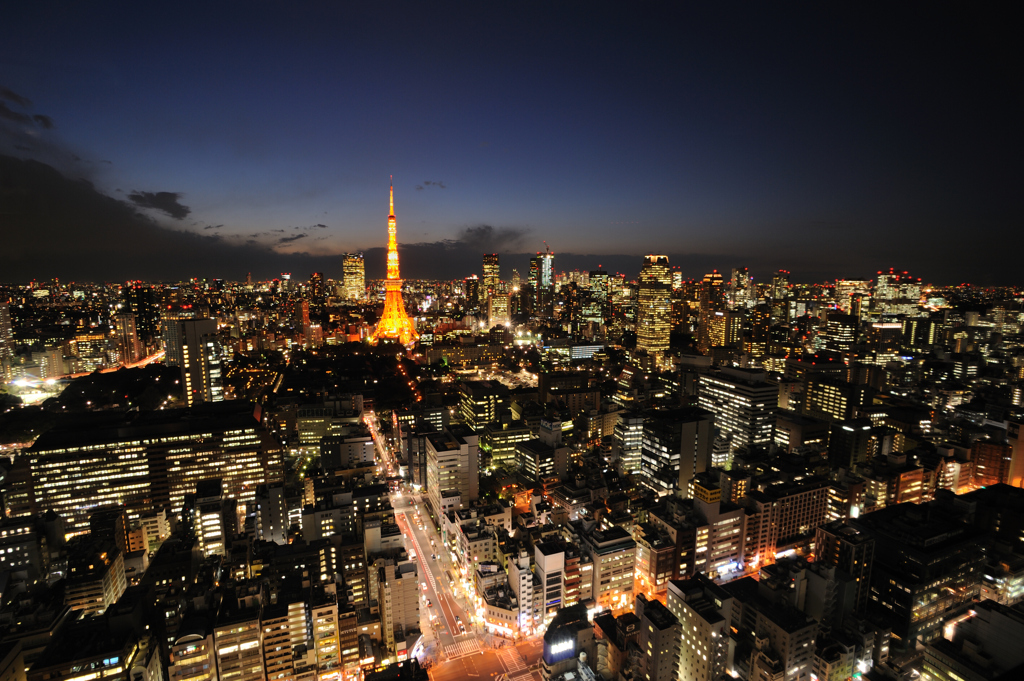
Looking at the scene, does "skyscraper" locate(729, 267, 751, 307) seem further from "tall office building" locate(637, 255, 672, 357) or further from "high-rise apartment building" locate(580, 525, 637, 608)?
"high-rise apartment building" locate(580, 525, 637, 608)

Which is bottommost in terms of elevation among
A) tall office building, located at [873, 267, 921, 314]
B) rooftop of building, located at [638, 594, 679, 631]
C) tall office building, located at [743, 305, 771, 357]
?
A: rooftop of building, located at [638, 594, 679, 631]

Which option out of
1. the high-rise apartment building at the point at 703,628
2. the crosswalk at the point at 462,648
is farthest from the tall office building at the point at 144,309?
the high-rise apartment building at the point at 703,628

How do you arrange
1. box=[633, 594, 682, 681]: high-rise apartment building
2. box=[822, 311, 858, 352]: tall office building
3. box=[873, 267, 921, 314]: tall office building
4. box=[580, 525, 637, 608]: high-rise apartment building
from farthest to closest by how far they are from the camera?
box=[873, 267, 921, 314]: tall office building < box=[822, 311, 858, 352]: tall office building < box=[580, 525, 637, 608]: high-rise apartment building < box=[633, 594, 682, 681]: high-rise apartment building

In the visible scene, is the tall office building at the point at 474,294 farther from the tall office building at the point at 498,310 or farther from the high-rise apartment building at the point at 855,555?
the high-rise apartment building at the point at 855,555

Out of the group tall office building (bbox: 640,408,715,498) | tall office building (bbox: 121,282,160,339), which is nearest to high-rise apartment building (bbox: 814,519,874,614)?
tall office building (bbox: 640,408,715,498)

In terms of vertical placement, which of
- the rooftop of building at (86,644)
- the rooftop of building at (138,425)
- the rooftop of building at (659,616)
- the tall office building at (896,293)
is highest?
the tall office building at (896,293)

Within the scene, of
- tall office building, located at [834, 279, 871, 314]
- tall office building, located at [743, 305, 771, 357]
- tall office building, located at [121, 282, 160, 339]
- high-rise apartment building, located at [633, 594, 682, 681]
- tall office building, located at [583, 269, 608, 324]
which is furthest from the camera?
tall office building, located at [583, 269, 608, 324]

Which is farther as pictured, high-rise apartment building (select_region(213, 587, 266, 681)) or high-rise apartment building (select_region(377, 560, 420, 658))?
high-rise apartment building (select_region(377, 560, 420, 658))

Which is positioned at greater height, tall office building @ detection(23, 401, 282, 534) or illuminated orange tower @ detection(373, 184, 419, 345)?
illuminated orange tower @ detection(373, 184, 419, 345)
